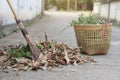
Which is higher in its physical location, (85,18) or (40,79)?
(85,18)

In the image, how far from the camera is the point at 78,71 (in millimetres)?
5672

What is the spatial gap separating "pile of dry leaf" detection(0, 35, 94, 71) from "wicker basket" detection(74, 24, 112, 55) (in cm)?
30

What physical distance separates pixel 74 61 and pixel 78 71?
583mm

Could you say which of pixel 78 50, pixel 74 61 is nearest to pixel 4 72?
pixel 74 61

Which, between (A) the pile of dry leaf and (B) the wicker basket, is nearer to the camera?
(A) the pile of dry leaf

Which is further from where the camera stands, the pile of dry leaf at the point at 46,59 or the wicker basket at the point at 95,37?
the wicker basket at the point at 95,37

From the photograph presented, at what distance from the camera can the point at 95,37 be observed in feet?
23.1

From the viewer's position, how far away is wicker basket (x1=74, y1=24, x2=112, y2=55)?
700 cm

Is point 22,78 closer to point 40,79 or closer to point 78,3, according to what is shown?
point 40,79

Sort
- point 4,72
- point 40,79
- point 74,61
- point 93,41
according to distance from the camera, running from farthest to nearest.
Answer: point 93,41 < point 74,61 < point 4,72 < point 40,79

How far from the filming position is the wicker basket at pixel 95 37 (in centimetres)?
700

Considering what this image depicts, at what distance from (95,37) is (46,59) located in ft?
4.39

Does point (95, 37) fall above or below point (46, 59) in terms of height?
above

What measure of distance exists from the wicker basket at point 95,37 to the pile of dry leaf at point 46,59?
0.30 metres
